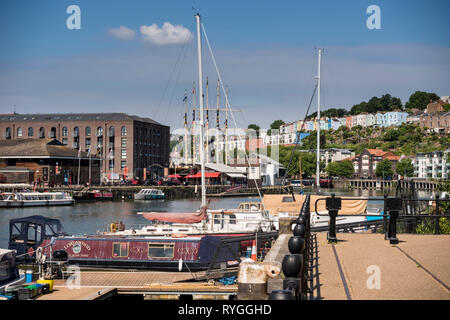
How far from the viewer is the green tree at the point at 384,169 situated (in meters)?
192

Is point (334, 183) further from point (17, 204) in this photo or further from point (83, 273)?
point (83, 273)

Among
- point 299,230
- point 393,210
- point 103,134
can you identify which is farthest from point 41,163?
point 299,230

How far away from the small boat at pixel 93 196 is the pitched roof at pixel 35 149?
47.8 ft

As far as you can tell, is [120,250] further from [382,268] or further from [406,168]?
[406,168]

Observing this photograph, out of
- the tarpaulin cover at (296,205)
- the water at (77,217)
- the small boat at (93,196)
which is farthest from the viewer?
the small boat at (93,196)

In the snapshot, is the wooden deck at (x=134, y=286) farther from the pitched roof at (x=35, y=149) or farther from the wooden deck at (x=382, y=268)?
the pitched roof at (x=35, y=149)

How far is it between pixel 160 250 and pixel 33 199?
5968 cm

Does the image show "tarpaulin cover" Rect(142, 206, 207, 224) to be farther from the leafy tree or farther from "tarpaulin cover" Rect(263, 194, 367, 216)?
the leafy tree

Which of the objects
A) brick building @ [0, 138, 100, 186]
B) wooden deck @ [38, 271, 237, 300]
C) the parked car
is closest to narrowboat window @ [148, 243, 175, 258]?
wooden deck @ [38, 271, 237, 300]

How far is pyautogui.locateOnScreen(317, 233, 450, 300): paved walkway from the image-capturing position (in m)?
7.91

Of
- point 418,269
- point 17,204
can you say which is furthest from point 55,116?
point 418,269

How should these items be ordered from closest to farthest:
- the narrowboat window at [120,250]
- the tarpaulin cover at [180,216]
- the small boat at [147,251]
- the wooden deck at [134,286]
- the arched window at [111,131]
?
the wooden deck at [134,286] < the small boat at [147,251] < the narrowboat window at [120,250] < the tarpaulin cover at [180,216] < the arched window at [111,131]

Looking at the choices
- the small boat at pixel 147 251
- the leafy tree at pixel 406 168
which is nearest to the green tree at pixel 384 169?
the leafy tree at pixel 406 168
